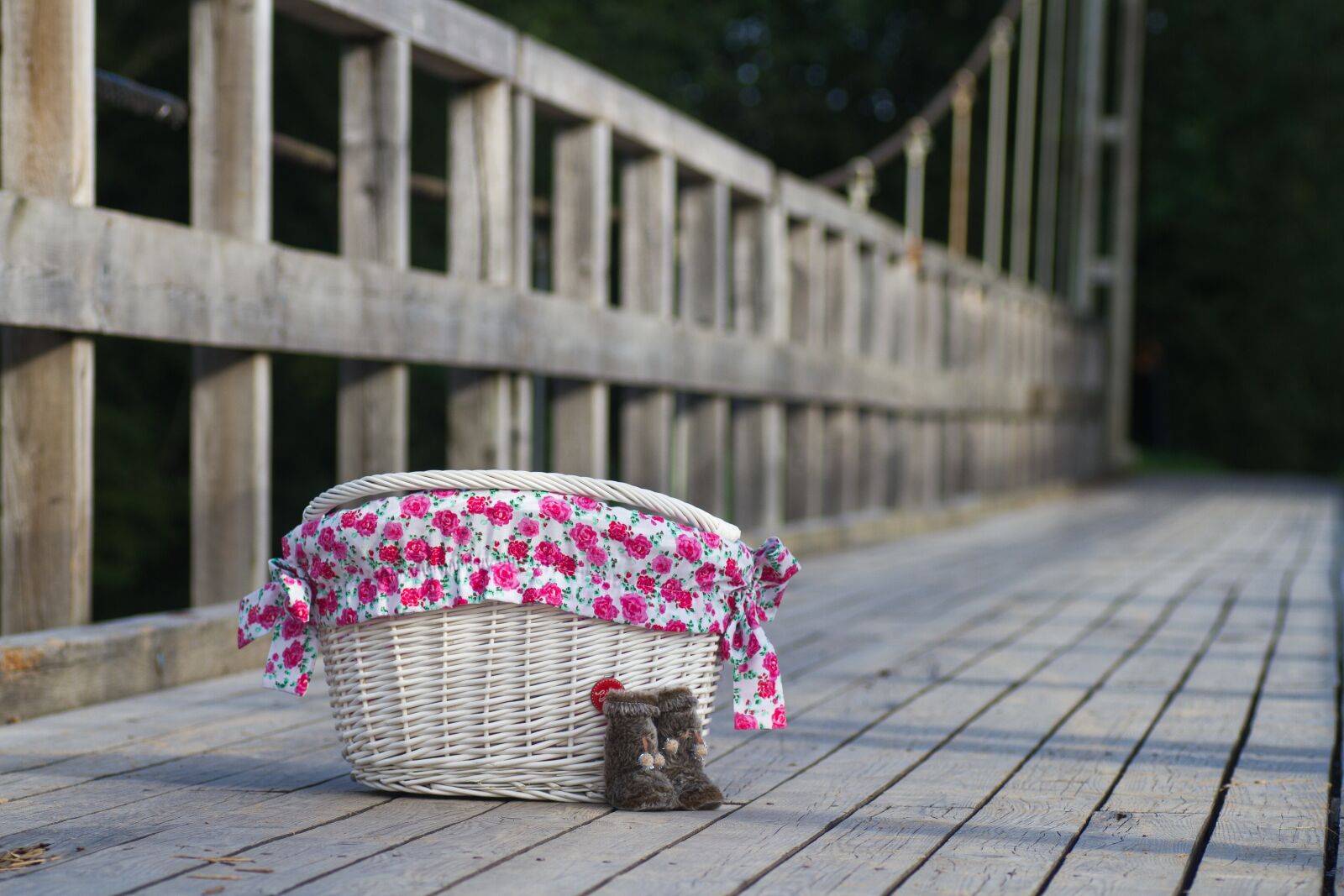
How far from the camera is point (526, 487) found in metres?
2.67

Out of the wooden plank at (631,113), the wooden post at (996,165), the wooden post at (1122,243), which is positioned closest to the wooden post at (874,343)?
the wooden plank at (631,113)

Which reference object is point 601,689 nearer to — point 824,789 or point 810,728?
point 824,789

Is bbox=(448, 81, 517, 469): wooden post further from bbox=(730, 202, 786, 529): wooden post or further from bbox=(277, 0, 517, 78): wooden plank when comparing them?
bbox=(730, 202, 786, 529): wooden post

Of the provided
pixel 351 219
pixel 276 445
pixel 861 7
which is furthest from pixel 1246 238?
pixel 351 219

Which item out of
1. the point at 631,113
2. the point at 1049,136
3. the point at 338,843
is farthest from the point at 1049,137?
the point at 338,843

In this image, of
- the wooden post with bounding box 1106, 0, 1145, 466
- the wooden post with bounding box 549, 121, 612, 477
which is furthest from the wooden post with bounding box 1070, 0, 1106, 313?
the wooden post with bounding box 549, 121, 612, 477

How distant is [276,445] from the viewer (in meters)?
12.8

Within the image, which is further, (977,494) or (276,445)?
(276,445)

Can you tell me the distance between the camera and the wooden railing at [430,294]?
3520mm

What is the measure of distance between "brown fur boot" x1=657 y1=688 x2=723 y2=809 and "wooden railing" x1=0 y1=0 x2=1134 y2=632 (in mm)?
1459

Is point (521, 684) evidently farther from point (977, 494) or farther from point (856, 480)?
point (977, 494)

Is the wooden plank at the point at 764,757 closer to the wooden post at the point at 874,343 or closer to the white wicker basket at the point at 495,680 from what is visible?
the white wicker basket at the point at 495,680

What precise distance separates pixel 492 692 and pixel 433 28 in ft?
8.45

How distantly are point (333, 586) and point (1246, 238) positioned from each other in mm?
23952
